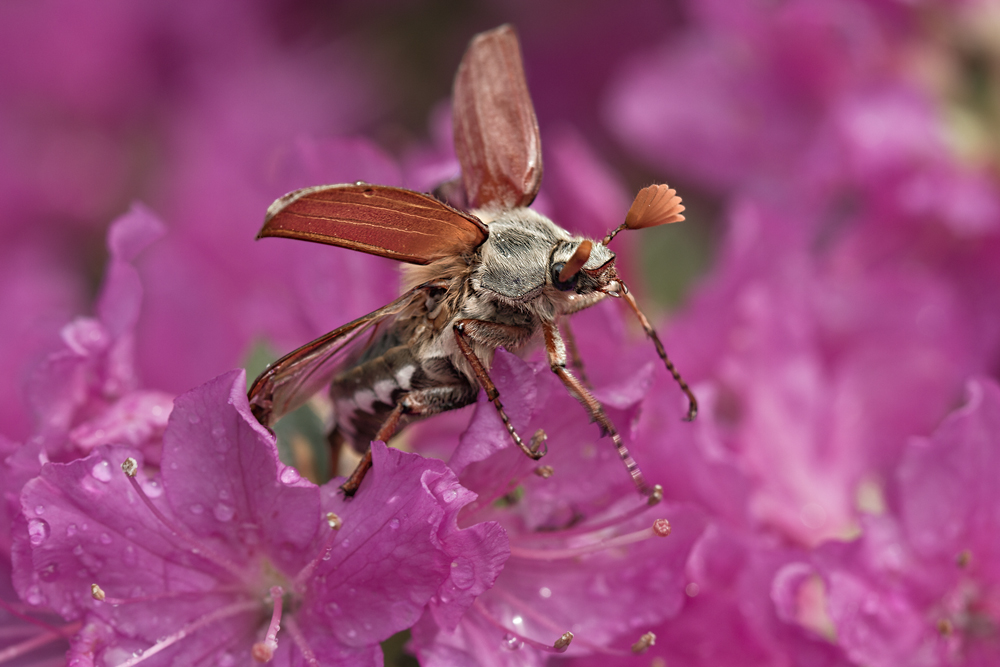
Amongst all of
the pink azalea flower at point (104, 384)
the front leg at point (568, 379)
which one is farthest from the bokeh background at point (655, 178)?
the front leg at point (568, 379)

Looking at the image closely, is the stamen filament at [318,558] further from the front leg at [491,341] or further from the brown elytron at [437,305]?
the front leg at [491,341]

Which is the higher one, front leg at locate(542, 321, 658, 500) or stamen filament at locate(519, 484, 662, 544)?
front leg at locate(542, 321, 658, 500)

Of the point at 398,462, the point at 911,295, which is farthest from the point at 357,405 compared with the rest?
the point at 911,295

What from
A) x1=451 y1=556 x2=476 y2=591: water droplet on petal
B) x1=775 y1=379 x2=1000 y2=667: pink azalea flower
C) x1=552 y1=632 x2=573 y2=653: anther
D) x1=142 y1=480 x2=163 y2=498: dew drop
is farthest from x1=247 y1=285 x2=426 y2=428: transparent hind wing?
x1=775 y1=379 x2=1000 y2=667: pink azalea flower

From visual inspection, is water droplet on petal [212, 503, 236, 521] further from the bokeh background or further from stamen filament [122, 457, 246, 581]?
the bokeh background

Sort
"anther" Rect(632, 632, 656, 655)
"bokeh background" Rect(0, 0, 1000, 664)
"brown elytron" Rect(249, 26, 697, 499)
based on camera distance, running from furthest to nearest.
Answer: "bokeh background" Rect(0, 0, 1000, 664) < "anther" Rect(632, 632, 656, 655) < "brown elytron" Rect(249, 26, 697, 499)

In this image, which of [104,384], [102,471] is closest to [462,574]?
[102,471]

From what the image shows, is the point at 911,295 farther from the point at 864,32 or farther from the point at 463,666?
the point at 463,666
